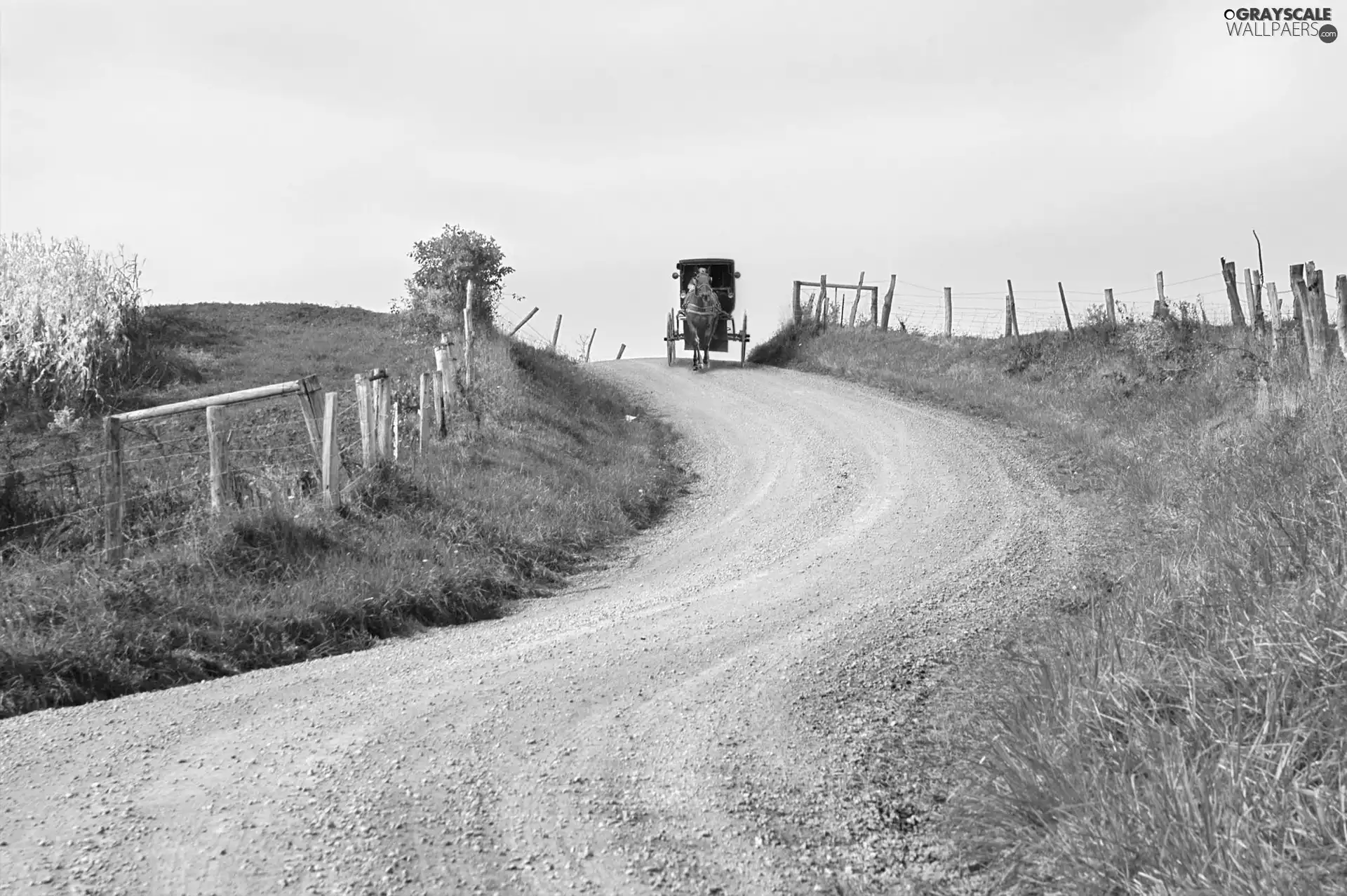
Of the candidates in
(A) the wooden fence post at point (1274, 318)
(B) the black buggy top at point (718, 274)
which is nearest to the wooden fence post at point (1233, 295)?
(A) the wooden fence post at point (1274, 318)

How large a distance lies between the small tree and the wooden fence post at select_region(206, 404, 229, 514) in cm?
1359

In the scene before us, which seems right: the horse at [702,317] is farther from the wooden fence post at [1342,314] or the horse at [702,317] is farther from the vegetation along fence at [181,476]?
the wooden fence post at [1342,314]

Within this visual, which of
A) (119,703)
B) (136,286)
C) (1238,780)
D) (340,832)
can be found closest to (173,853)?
(340,832)

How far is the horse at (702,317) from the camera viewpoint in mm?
27734

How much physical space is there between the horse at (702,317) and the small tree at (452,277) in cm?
509

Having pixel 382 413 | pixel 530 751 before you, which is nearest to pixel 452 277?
pixel 382 413

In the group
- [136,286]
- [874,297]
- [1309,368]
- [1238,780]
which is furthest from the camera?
[874,297]

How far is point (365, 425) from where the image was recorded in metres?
11.4

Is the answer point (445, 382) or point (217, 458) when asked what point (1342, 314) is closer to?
point (445, 382)

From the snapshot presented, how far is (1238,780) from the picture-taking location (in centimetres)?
372

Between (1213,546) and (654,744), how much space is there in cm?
357

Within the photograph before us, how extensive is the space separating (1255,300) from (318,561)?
19.1 meters

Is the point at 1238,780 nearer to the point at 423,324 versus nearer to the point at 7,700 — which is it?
the point at 7,700

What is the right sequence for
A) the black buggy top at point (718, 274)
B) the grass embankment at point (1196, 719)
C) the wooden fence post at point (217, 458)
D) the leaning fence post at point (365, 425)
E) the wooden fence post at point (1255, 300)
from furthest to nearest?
1. the black buggy top at point (718, 274)
2. the wooden fence post at point (1255, 300)
3. the leaning fence post at point (365, 425)
4. the wooden fence post at point (217, 458)
5. the grass embankment at point (1196, 719)
